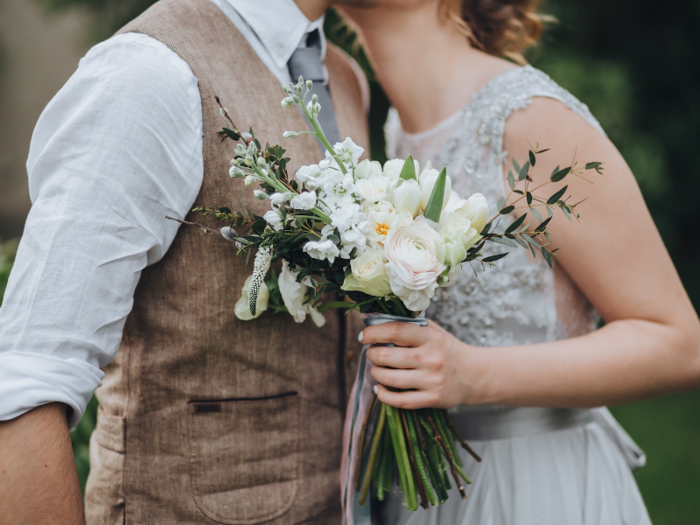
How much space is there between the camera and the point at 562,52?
5.19 metres

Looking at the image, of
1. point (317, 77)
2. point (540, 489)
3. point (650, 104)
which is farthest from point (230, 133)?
point (650, 104)

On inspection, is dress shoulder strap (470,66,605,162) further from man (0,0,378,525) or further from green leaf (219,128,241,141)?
green leaf (219,128,241,141)

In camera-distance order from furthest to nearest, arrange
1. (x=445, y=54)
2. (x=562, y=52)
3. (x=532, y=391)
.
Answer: (x=562, y=52), (x=445, y=54), (x=532, y=391)

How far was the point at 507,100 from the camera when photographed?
1.52 meters

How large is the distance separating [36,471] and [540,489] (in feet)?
3.95

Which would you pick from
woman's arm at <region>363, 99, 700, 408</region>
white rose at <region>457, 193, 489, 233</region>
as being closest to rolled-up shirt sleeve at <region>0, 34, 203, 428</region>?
white rose at <region>457, 193, 489, 233</region>

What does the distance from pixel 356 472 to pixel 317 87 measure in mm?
974

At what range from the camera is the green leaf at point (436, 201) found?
1.10 m

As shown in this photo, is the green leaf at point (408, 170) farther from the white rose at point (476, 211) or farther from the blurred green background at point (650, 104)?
the blurred green background at point (650, 104)

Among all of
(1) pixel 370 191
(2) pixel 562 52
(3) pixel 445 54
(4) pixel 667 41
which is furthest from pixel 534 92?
(4) pixel 667 41

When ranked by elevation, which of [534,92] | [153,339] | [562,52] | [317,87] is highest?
[534,92]

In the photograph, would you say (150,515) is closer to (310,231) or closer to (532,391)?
(310,231)

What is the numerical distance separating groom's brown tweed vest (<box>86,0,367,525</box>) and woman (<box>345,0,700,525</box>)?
0.95 ft

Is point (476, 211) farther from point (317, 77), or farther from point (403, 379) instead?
point (317, 77)
